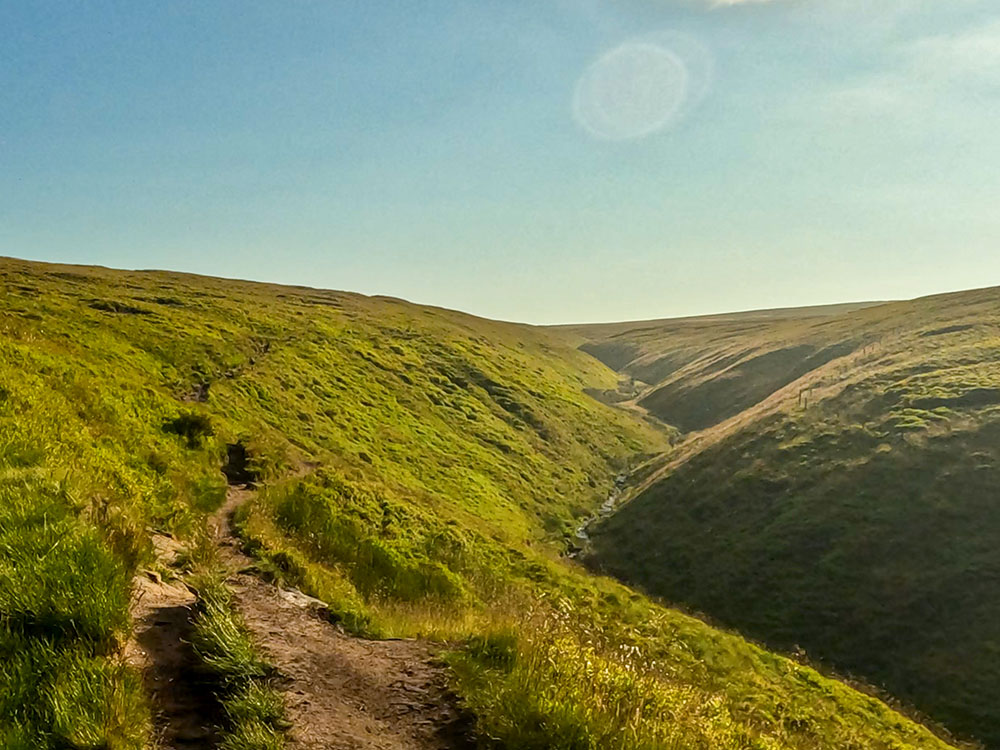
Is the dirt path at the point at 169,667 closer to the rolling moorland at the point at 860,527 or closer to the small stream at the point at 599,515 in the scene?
the rolling moorland at the point at 860,527

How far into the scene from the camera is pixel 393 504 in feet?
86.2

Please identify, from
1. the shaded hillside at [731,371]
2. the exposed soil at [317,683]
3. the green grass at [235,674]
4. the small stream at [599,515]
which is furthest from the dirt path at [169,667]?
the shaded hillside at [731,371]

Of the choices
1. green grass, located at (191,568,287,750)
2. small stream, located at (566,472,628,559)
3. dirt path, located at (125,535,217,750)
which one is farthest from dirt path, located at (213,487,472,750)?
small stream, located at (566,472,628,559)

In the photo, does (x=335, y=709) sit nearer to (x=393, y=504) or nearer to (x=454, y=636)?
(x=454, y=636)

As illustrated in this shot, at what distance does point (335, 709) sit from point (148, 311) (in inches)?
2092

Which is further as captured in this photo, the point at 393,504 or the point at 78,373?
the point at 393,504

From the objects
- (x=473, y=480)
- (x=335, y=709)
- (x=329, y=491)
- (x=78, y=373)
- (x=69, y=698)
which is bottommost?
(x=473, y=480)

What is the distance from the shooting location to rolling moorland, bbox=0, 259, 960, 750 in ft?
20.2

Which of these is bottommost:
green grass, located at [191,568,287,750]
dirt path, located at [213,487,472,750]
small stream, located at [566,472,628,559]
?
small stream, located at [566,472,628,559]

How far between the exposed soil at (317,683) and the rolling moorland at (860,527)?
25.9 meters

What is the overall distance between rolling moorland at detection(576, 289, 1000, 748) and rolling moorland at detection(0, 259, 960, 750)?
1.38m

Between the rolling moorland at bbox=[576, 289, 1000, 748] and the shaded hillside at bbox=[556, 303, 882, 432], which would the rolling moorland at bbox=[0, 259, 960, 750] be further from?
the shaded hillside at bbox=[556, 303, 882, 432]

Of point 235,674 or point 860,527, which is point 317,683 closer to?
point 235,674

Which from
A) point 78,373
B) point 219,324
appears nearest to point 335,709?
point 78,373
